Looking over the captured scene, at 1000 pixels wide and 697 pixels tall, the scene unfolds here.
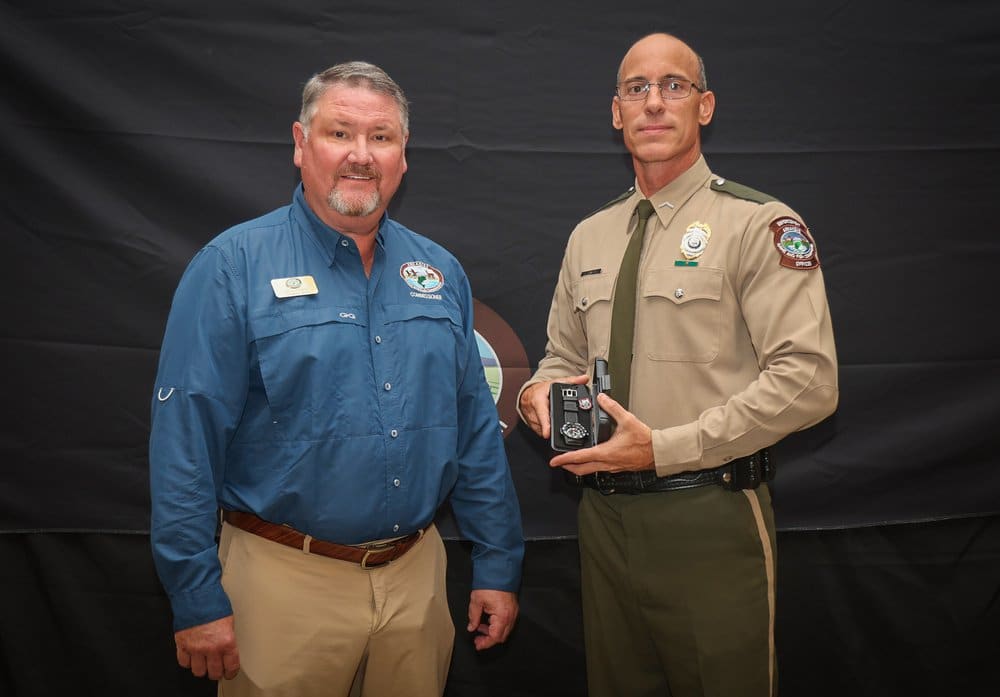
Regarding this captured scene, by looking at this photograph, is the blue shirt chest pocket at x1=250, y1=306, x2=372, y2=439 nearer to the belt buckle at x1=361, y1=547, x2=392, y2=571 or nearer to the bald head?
the belt buckle at x1=361, y1=547, x2=392, y2=571

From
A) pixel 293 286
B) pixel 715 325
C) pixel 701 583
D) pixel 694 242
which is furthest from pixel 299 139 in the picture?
pixel 701 583

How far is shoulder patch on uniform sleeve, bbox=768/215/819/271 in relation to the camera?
1.77 meters

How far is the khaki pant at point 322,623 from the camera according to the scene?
1693mm

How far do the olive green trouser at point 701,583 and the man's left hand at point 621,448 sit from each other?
0.15 meters

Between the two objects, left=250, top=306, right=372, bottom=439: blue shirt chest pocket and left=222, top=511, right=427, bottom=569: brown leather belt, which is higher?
left=250, top=306, right=372, bottom=439: blue shirt chest pocket

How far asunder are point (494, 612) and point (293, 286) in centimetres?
95

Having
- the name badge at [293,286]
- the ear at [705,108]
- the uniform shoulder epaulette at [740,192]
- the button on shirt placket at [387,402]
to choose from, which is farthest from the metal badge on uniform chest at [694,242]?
the name badge at [293,286]

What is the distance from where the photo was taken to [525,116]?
263 centimetres

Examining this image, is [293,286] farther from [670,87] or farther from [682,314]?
[670,87]

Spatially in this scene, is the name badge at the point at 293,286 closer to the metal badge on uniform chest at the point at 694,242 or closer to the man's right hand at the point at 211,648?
the man's right hand at the point at 211,648

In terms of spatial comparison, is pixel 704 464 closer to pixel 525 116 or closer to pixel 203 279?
pixel 203 279

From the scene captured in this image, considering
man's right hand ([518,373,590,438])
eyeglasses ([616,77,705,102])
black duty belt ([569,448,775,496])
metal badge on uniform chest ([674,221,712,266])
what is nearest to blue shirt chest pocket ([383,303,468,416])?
man's right hand ([518,373,590,438])

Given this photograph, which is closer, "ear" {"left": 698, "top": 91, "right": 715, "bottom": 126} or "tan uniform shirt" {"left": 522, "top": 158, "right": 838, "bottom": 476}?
"tan uniform shirt" {"left": 522, "top": 158, "right": 838, "bottom": 476}

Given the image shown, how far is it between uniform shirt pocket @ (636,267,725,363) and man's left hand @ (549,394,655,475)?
0.21 m
